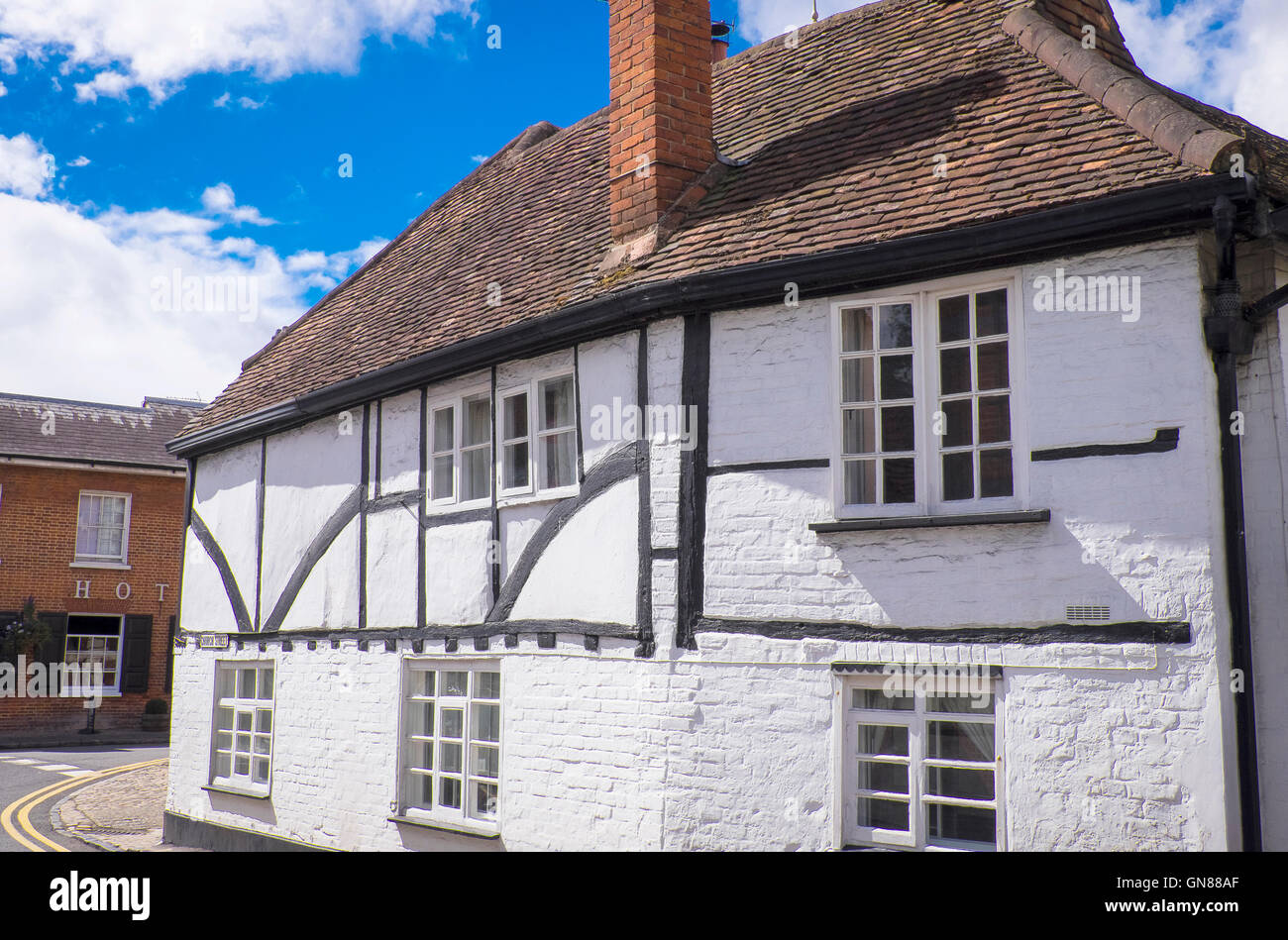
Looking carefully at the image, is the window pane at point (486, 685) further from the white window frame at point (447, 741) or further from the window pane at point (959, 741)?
the window pane at point (959, 741)

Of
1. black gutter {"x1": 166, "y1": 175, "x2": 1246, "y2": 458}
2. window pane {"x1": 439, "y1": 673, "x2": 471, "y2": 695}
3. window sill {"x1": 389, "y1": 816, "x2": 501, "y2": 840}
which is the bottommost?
window sill {"x1": 389, "y1": 816, "x2": 501, "y2": 840}

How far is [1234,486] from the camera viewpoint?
19.6ft

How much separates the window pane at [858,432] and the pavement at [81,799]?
8.49 metres

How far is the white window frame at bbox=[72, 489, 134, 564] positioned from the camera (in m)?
24.6

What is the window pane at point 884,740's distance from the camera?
677 centimetres

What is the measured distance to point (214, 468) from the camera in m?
13.1

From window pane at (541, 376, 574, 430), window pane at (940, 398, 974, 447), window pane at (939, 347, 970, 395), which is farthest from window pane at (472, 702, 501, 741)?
window pane at (939, 347, 970, 395)

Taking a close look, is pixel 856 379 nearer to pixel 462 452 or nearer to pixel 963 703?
pixel 963 703

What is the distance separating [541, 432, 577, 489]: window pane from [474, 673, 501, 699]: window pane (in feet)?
5.37

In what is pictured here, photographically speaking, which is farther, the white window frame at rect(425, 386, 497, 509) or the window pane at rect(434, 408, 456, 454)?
the window pane at rect(434, 408, 456, 454)

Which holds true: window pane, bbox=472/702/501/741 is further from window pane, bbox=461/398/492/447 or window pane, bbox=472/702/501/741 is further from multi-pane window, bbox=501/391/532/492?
window pane, bbox=461/398/492/447

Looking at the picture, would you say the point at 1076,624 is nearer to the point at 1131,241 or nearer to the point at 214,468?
the point at 1131,241

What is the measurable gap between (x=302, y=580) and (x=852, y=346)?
6.37m
